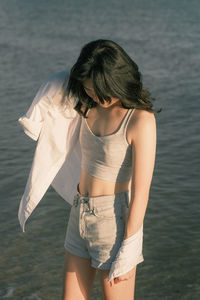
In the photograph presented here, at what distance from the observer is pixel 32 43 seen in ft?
52.1

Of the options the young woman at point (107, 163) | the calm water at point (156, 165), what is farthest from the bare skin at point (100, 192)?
the calm water at point (156, 165)

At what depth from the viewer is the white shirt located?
306 centimetres

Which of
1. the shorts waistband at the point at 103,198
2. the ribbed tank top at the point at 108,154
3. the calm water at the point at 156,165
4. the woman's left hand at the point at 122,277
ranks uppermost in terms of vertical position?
the ribbed tank top at the point at 108,154

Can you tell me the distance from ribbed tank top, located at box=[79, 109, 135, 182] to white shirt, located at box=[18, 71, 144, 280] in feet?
0.46

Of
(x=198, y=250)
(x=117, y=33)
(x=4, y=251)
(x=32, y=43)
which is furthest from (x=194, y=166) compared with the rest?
(x=117, y=33)

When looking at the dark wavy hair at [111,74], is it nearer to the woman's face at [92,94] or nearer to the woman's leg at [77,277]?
the woman's face at [92,94]

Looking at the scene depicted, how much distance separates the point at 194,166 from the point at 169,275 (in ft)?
8.46

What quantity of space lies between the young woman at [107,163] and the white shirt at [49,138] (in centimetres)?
8

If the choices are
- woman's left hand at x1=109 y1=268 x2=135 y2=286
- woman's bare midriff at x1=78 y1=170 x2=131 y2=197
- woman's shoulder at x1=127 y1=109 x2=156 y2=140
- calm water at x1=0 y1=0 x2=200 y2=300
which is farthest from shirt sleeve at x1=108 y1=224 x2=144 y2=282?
calm water at x1=0 y1=0 x2=200 y2=300

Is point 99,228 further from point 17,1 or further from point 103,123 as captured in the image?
point 17,1

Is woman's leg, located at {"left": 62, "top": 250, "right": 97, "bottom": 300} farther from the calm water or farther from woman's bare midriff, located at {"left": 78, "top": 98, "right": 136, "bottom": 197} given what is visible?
the calm water

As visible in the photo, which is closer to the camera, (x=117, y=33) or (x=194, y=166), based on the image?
(x=194, y=166)

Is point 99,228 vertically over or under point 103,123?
under

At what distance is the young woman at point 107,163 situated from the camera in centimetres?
272
